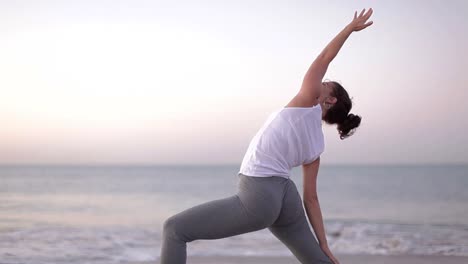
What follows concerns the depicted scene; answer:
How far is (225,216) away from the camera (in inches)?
90.2

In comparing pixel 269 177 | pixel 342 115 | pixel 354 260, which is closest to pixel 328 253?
pixel 269 177

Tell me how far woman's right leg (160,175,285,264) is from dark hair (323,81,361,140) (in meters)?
0.41

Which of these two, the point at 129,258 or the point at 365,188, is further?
the point at 365,188

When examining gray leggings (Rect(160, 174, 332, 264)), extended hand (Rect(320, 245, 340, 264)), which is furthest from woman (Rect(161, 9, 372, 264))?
extended hand (Rect(320, 245, 340, 264))

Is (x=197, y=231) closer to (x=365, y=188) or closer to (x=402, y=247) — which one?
(x=402, y=247)

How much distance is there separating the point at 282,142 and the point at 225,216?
0.37 m

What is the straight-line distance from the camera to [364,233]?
9.74 m

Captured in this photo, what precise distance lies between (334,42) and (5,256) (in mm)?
5911

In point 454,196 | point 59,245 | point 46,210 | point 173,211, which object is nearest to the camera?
A: point 59,245

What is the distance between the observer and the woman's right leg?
89.6 inches

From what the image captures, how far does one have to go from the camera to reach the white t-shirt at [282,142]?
89.5 inches

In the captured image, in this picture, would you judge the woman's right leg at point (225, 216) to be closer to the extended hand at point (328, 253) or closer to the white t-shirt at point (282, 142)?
the white t-shirt at point (282, 142)

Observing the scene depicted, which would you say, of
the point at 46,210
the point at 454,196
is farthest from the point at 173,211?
the point at 454,196

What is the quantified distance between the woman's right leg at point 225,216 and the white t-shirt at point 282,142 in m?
0.05
